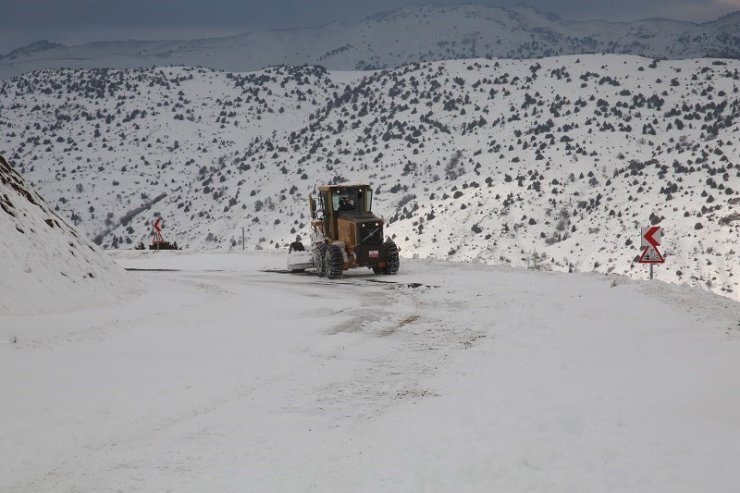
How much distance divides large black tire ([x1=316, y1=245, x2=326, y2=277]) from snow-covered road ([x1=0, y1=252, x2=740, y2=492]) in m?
8.53

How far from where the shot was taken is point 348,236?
24266 millimetres

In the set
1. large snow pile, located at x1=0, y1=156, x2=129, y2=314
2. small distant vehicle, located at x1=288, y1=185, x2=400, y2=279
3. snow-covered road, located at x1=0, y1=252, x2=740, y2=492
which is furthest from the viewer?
small distant vehicle, located at x1=288, y1=185, x2=400, y2=279

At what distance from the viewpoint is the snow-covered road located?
5875 mm

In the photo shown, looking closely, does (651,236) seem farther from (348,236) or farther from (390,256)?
(348,236)

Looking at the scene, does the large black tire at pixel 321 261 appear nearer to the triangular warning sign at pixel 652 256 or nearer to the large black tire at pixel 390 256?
the large black tire at pixel 390 256

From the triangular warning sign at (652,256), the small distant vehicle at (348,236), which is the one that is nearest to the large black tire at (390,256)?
the small distant vehicle at (348,236)

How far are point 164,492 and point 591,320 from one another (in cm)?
1003

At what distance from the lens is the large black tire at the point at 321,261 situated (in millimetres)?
24441

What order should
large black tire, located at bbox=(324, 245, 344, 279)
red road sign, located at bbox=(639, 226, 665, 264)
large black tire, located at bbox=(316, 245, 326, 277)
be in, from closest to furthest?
red road sign, located at bbox=(639, 226, 665, 264) → large black tire, located at bbox=(324, 245, 344, 279) → large black tire, located at bbox=(316, 245, 326, 277)

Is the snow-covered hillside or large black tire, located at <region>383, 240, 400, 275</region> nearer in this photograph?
large black tire, located at <region>383, 240, 400, 275</region>

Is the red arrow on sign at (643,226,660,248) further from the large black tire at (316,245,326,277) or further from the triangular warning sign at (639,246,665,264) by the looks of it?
the large black tire at (316,245,326,277)

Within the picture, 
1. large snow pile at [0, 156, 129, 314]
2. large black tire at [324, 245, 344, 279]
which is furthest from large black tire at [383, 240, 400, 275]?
large snow pile at [0, 156, 129, 314]

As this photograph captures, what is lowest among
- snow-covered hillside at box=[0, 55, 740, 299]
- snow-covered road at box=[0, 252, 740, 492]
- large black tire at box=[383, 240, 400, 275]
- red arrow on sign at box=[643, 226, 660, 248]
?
snow-covered road at box=[0, 252, 740, 492]

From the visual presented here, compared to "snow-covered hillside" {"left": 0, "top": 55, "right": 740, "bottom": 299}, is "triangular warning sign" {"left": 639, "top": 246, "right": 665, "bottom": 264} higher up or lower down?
lower down
